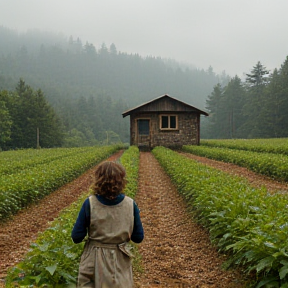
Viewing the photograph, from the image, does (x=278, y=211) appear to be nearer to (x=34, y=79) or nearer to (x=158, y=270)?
(x=158, y=270)

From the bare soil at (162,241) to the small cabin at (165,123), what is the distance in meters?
18.2

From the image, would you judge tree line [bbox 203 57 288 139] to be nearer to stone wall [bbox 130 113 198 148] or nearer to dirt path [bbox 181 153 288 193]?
stone wall [bbox 130 113 198 148]

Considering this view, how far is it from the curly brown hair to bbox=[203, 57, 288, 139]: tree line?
51.3 m

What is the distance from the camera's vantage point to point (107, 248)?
300 cm

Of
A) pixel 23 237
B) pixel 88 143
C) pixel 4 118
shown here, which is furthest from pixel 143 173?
pixel 88 143

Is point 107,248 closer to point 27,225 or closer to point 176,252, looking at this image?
point 176,252

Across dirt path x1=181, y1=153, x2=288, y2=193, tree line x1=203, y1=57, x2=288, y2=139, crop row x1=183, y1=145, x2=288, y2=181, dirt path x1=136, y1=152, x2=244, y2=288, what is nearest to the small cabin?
crop row x1=183, y1=145, x2=288, y2=181

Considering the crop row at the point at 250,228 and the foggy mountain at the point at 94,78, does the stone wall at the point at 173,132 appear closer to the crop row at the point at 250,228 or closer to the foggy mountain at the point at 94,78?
the crop row at the point at 250,228

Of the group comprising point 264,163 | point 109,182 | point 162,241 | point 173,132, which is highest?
point 173,132

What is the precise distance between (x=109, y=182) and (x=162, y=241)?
4.08 meters

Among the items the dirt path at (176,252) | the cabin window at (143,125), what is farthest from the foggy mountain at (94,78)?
the dirt path at (176,252)

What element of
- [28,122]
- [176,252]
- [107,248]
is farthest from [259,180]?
[28,122]

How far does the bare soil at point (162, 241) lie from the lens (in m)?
4.91

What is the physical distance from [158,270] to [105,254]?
8.58 feet
